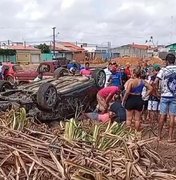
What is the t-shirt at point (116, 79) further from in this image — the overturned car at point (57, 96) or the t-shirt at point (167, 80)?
the t-shirt at point (167, 80)

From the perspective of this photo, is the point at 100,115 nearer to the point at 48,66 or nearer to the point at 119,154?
the point at 119,154

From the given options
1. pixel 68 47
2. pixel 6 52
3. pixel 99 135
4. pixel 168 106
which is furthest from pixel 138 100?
pixel 68 47

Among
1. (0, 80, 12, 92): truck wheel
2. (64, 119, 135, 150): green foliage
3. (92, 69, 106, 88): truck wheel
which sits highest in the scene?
(64, 119, 135, 150): green foliage

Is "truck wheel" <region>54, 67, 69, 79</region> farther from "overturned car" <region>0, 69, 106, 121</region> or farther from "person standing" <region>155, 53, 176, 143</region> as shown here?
"person standing" <region>155, 53, 176, 143</region>

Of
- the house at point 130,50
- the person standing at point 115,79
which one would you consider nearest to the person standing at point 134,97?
the person standing at point 115,79

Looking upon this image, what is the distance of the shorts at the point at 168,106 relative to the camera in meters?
7.93

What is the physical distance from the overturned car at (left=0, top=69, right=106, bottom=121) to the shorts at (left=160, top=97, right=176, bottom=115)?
7.23 feet

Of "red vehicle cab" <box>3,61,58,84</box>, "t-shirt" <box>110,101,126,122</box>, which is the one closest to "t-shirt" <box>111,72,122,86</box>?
"t-shirt" <box>110,101,126,122</box>

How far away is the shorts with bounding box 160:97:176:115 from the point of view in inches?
312

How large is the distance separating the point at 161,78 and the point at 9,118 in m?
4.30

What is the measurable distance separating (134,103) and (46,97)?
2.37 metres

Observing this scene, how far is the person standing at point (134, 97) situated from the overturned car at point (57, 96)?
1513 mm

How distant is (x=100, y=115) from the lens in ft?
27.6

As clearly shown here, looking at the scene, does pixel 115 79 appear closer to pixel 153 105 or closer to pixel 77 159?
pixel 153 105
